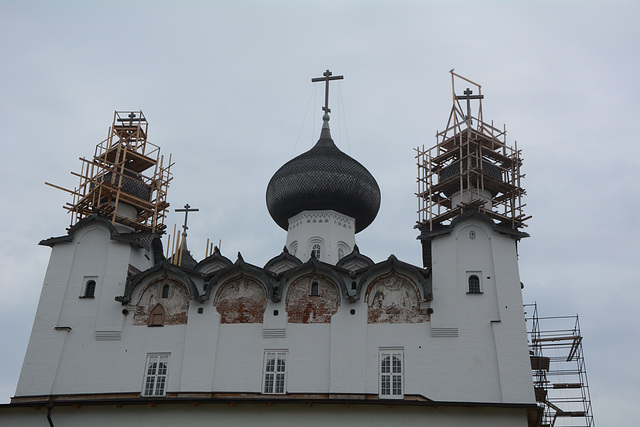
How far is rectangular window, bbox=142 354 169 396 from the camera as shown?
60.5 feet

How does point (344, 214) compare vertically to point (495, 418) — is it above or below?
above

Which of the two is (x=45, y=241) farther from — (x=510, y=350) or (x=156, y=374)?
(x=510, y=350)

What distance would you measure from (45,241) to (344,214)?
353 inches

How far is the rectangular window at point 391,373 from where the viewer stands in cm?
1758

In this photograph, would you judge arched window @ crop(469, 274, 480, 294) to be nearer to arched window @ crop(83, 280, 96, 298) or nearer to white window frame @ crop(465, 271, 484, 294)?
white window frame @ crop(465, 271, 484, 294)

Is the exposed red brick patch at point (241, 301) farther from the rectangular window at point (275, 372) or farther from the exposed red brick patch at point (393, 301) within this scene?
the exposed red brick patch at point (393, 301)

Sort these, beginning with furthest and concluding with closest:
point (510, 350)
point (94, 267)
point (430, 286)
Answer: point (94, 267) → point (430, 286) → point (510, 350)

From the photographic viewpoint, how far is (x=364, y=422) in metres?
16.4

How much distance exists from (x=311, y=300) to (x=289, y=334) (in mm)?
1027

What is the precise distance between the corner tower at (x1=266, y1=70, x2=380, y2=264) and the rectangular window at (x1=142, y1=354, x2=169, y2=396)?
6019mm

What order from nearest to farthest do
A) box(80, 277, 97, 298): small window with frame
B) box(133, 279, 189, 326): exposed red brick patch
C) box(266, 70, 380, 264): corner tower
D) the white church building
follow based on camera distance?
the white church building < box(133, 279, 189, 326): exposed red brick patch < box(80, 277, 97, 298): small window with frame < box(266, 70, 380, 264): corner tower

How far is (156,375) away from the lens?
18.6m

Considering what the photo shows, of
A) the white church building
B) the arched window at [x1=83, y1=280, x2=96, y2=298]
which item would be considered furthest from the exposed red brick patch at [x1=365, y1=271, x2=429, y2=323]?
the arched window at [x1=83, y1=280, x2=96, y2=298]

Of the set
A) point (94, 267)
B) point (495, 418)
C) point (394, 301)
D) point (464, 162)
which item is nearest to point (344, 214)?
point (464, 162)
